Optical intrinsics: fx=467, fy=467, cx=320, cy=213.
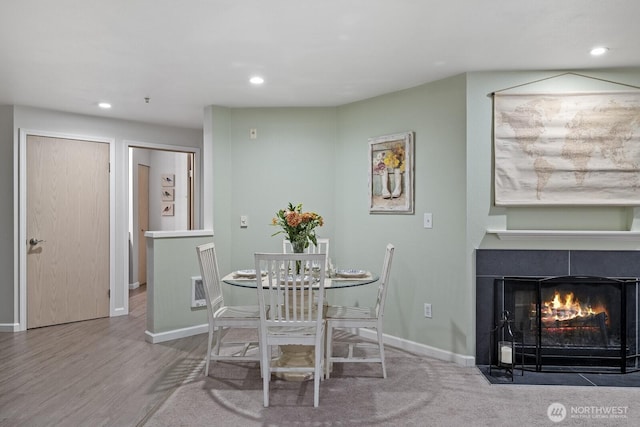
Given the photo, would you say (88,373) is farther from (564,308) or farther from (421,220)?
(564,308)

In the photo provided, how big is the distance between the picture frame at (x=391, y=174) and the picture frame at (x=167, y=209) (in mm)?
4289

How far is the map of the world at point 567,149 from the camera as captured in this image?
3.40 m

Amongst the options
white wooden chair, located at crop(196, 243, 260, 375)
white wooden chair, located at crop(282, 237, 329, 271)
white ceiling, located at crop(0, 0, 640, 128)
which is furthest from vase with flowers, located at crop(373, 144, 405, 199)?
white wooden chair, located at crop(196, 243, 260, 375)

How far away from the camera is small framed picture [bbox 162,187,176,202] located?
753 cm

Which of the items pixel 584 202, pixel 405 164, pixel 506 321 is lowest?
pixel 506 321

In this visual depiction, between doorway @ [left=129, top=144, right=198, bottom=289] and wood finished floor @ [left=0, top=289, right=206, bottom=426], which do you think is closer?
wood finished floor @ [left=0, top=289, right=206, bottom=426]

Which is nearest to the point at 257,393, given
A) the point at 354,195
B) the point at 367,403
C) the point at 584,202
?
the point at 367,403

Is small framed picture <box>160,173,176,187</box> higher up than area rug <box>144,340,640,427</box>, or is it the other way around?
→ small framed picture <box>160,173,176,187</box>

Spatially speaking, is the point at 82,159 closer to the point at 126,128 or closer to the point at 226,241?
the point at 126,128

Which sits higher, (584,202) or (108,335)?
(584,202)

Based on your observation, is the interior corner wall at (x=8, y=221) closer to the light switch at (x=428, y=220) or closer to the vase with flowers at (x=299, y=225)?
the vase with flowers at (x=299, y=225)

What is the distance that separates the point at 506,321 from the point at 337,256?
1.83 meters

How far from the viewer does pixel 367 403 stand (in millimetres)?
2861

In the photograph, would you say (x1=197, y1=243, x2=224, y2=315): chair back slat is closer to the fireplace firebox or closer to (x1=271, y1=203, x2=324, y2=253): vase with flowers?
(x1=271, y1=203, x2=324, y2=253): vase with flowers
